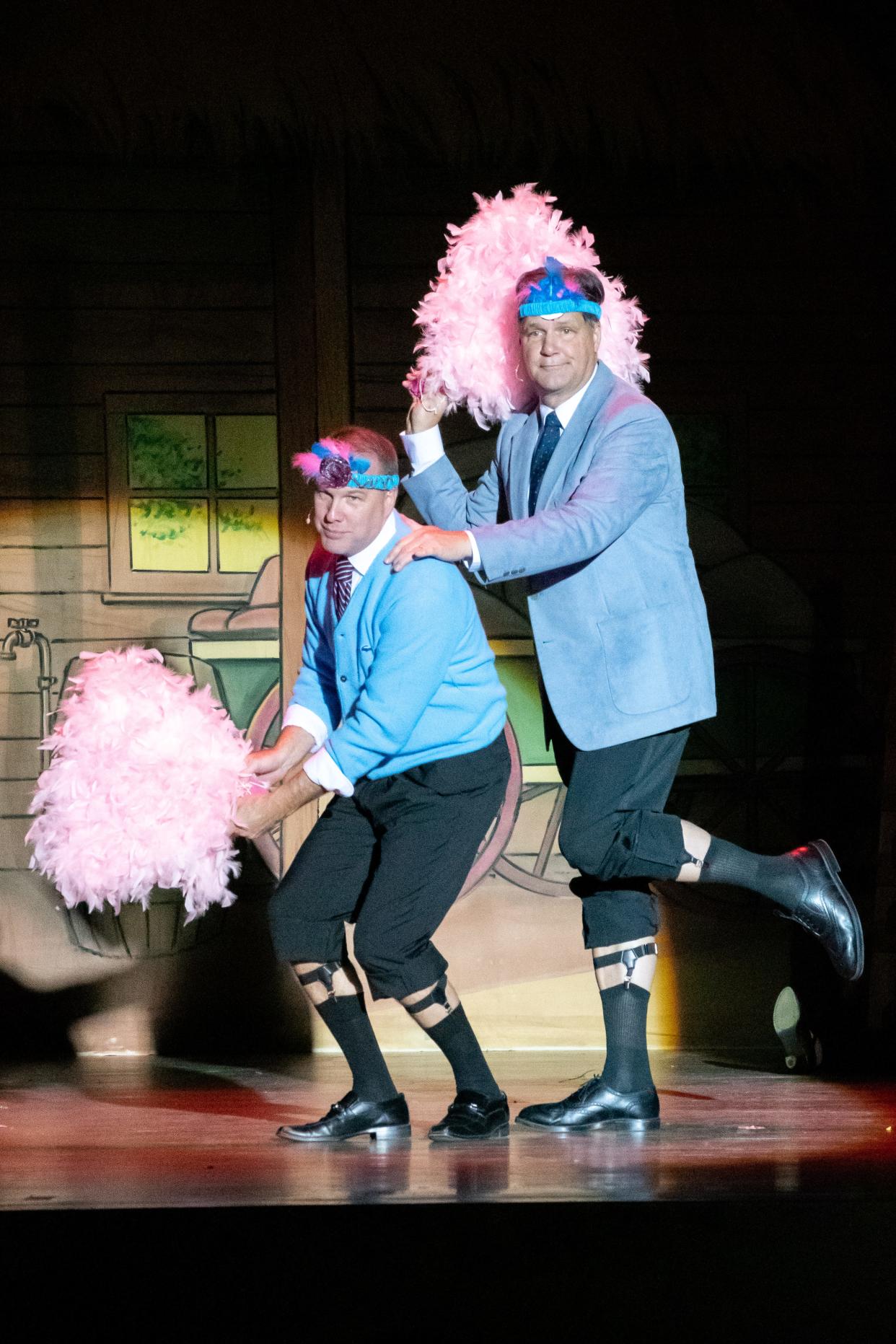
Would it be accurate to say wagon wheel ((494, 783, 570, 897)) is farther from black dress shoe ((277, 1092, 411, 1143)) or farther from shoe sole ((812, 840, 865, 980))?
black dress shoe ((277, 1092, 411, 1143))

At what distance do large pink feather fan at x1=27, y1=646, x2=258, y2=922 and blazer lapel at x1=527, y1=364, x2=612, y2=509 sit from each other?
0.84m

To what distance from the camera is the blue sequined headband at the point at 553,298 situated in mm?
3139

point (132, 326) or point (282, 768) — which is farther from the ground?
point (132, 326)

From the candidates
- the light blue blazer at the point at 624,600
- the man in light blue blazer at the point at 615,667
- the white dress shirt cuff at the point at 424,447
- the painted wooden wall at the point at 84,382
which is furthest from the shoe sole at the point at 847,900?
the painted wooden wall at the point at 84,382

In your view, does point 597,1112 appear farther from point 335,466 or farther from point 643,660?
point 335,466

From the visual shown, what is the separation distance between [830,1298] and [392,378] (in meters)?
2.99

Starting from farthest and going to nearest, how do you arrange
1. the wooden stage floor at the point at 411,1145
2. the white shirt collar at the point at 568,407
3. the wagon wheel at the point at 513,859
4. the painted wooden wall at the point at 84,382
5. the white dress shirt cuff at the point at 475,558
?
the wagon wheel at the point at 513,859 < the painted wooden wall at the point at 84,382 < the white shirt collar at the point at 568,407 < the white dress shirt cuff at the point at 475,558 < the wooden stage floor at the point at 411,1145

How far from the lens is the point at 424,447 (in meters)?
3.42

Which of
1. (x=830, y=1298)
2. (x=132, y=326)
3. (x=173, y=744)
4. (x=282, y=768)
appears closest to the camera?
(x=830, y=1298)

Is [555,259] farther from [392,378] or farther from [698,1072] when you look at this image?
[698,1072]

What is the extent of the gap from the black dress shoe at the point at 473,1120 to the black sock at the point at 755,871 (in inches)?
24.8

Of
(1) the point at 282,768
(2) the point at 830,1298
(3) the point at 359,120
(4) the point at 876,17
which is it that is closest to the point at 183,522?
(3) the point at 359,120

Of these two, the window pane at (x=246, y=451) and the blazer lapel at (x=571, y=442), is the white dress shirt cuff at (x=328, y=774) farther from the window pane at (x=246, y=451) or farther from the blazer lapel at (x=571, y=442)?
the window pane at (x=246, y=451)

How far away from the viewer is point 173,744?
9.75 ft
